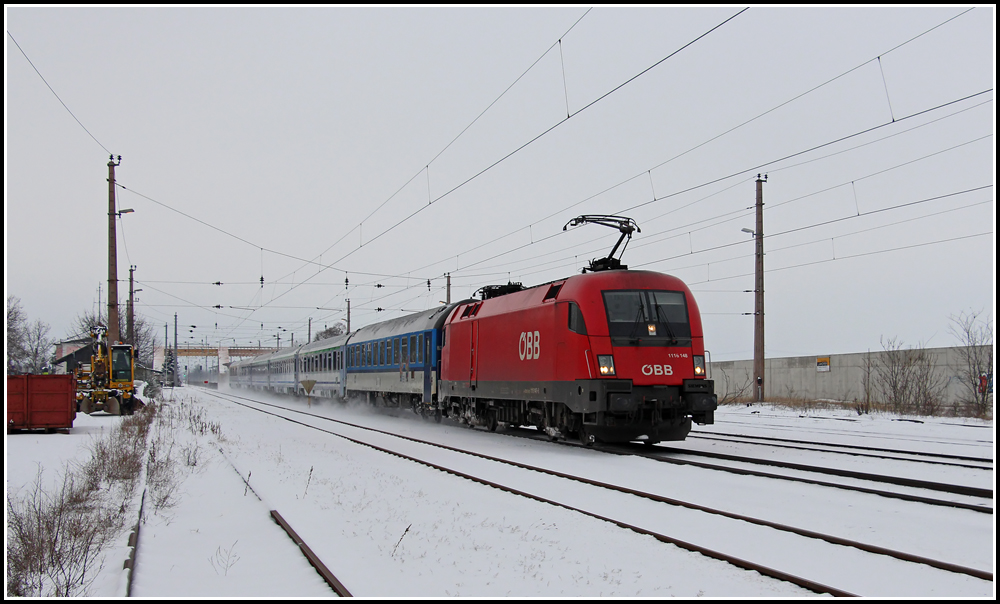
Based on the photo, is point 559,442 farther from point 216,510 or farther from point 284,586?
point 284,586

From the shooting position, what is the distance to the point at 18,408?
2073cm

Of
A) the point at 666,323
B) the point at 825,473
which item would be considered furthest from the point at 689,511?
the point at 666,323

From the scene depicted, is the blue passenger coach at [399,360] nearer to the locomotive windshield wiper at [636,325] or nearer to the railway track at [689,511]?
the railway track at [689,511]

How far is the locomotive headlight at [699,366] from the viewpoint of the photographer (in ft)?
46.9

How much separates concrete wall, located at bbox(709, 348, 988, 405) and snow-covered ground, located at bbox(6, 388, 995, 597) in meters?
20.1

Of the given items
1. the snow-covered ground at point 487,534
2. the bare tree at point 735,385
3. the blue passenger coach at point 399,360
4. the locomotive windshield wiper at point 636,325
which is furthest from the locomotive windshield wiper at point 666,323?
the bare tree at point 735,385

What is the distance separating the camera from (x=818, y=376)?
3806cm

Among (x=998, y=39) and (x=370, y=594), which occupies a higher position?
(x=998, y=39)

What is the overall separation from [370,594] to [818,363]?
3644 centimetres

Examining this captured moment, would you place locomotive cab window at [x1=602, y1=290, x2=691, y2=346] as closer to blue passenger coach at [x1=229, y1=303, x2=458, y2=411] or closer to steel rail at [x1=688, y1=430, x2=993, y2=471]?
steel rail at [x1=688, y1=430, x2=993, y2=471]

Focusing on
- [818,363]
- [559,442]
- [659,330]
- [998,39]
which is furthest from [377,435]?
[818,363]

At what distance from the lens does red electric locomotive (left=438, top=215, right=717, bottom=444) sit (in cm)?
1367

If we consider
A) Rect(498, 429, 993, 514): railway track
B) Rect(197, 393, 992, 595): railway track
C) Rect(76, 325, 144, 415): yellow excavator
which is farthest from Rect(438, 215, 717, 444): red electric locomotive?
Rect(76, 325, 144, 415): yellow excavator

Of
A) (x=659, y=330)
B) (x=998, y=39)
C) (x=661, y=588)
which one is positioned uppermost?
(x=998, y=39)
